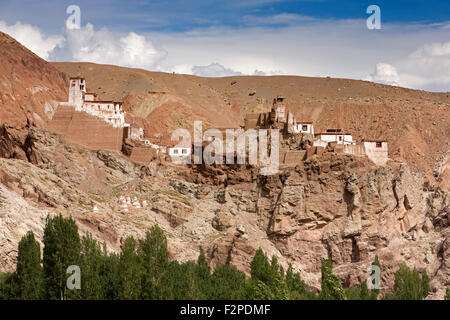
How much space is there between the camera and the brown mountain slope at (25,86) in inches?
4732

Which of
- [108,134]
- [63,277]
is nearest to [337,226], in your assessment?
[108,134]

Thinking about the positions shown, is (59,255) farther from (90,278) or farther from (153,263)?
(153,263)

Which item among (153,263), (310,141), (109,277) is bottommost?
(109,277)

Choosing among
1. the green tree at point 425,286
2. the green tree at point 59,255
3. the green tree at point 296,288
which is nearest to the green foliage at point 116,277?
the green tree at point 59,255

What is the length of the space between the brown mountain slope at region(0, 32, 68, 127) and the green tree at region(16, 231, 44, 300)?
3954 centimetres

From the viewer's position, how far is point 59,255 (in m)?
77.6

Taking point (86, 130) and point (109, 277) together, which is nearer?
point (109, 277)

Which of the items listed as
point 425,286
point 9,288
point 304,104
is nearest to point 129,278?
point 9,288

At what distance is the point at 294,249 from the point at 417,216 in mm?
14131

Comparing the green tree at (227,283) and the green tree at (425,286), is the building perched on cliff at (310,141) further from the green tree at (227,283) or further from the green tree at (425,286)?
the green tree at (425,286)

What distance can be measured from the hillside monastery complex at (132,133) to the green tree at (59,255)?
Result: 38.3 metres

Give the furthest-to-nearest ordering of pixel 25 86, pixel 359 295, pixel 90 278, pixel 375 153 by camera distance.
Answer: pixel 25 86, pixel 375 153, pixel 359 295, pixel 90 278

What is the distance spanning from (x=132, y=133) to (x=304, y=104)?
149 feet
